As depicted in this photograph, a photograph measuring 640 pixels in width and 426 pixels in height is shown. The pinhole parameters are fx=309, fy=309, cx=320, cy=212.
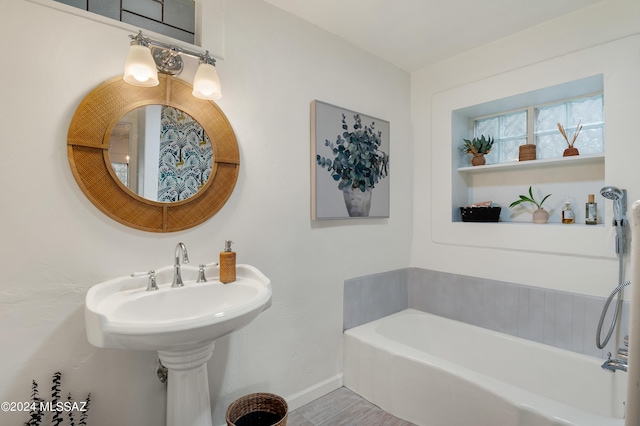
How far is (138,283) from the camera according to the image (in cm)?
138

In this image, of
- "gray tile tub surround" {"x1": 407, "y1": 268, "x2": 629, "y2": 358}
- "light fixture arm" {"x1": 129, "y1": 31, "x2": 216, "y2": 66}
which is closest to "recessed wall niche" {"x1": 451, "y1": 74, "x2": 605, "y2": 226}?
"gray tile tub surround" {"x1": 407, "y1": 268, "x2": 629, "y2": 358}

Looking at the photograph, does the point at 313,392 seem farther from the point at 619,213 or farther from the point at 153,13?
the point at 153,13

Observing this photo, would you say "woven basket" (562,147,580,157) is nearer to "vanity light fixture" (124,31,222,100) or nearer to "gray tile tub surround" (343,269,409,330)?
"gray tile tub surround" (343,269,409,330)

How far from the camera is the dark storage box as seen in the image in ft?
7.45

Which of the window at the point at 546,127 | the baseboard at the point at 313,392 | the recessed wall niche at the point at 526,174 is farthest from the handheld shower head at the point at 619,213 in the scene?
the baseboard at the point at 313,392

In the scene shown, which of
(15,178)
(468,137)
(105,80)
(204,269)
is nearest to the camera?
(15,178)

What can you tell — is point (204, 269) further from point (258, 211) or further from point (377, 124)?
point (377, 124)

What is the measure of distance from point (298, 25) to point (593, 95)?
79.1 inches

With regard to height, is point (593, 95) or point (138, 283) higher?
point (593, 95)

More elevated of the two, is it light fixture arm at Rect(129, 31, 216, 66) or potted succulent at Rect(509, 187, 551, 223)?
light fixture arm at Rect(129, 31, 216, 66)

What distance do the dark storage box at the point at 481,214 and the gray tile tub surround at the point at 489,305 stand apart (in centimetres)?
45

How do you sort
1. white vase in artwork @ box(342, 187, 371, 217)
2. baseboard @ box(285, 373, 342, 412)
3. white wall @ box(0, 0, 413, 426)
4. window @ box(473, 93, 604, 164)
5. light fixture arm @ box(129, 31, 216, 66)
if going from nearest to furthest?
1. white wall @ box(0, 0, 413, 426)
2. light fixture arm @ box(129, 31, 216, 66)
3. baseboard @ box(285, 373, 342, 412)
4. window @ box(473, 93, 604, 164)
5. white vase in artwork @ box(342, 187, 371, 217)

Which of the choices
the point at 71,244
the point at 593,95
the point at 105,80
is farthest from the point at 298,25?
the point at 593,95

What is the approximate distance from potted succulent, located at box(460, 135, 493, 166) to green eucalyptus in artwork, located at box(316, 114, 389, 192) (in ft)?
2.22
